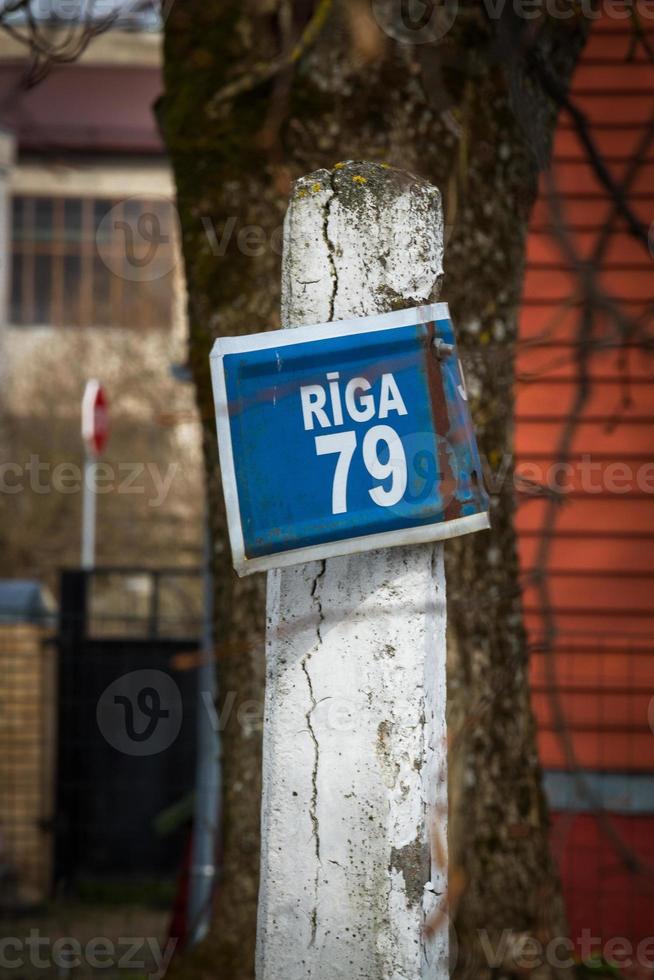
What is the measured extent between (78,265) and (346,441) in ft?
85.9

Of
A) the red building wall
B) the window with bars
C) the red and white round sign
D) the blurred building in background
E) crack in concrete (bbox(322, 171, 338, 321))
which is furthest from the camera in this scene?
the window with bars

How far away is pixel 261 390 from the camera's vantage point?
211 centimetres

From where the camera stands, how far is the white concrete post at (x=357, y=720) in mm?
2068

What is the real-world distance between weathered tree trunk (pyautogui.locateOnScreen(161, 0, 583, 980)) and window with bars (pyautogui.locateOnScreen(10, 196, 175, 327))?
20981 mm

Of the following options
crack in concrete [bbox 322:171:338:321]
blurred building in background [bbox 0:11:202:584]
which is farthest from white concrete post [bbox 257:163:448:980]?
blurred building in background [bbox 0:11:202:584]

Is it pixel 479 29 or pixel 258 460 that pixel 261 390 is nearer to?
pixel 258 460

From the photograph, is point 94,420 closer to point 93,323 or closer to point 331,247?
point 331,247

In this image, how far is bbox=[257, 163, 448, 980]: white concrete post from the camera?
6.79 feet

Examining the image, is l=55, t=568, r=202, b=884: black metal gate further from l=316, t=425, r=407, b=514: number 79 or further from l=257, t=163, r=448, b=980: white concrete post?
l=316, t=425, r=407, b=514: number 79

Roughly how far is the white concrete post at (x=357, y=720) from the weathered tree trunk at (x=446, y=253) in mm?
1804

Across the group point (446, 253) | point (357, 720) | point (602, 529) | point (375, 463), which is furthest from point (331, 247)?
point (602, 529)

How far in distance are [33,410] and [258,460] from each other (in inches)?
871

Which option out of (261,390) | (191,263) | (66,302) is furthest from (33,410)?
(261,390)

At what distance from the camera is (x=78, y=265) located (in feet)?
89.7
